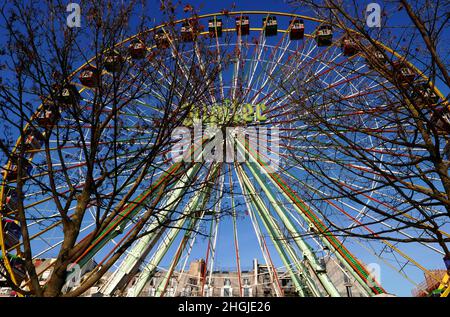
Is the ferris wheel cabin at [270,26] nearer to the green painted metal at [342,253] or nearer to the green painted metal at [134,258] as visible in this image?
the green painted metal at [342,253]

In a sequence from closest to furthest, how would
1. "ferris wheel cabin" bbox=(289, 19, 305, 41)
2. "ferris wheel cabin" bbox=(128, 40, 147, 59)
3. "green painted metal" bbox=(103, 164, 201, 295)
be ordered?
1. "ferris wheel cabin" bbox=(128, 40, 147, 59)
2. "green painted metal" bbox=(103, 164, 201, 295)
3. "ferris wheel cabin" bbox=(289, 19, 305, 41)

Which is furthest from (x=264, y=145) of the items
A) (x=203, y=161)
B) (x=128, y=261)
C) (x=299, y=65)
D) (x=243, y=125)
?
(x=128, y=261)

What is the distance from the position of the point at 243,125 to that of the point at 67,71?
22.3 ft

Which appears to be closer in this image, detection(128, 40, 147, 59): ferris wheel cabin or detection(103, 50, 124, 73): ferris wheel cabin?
detection(103, 50, 124, 73): ferris wheel cabin

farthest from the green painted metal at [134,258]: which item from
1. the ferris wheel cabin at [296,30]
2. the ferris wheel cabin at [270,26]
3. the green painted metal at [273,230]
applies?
the ferris wheel cabin at [270,26]

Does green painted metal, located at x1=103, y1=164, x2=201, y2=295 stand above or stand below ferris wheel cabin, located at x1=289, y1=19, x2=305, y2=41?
below

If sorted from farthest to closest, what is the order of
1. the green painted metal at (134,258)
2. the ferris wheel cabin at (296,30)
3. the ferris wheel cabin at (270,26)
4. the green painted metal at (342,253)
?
the ferris wheel cabin at (270,26) → the ferris wheel cabin at (296,30) → the green painted metal at (134,258) → the green painted metal at (342,253)

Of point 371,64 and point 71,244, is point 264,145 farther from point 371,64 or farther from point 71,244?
point 71,244

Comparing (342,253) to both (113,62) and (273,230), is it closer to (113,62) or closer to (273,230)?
(273,230)

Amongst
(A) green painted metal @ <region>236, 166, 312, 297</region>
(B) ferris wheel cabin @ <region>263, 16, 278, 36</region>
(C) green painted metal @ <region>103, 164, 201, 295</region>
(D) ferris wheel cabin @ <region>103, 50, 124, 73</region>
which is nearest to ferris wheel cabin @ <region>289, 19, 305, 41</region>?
(B) ferris wheel cabin @ <region>263, 16, 278, 36</region>

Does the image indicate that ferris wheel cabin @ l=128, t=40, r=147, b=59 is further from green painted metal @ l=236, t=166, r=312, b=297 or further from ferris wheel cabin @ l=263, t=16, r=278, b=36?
ferris wheel cabin @ l=263, t=16, r=278, b=36

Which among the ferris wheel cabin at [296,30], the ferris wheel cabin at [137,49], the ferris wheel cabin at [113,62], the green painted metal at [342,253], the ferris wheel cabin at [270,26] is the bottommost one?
the green painted metal at [342,253]

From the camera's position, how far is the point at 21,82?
4754mm

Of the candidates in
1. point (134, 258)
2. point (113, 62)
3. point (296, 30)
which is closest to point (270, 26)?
point (296, 30)
